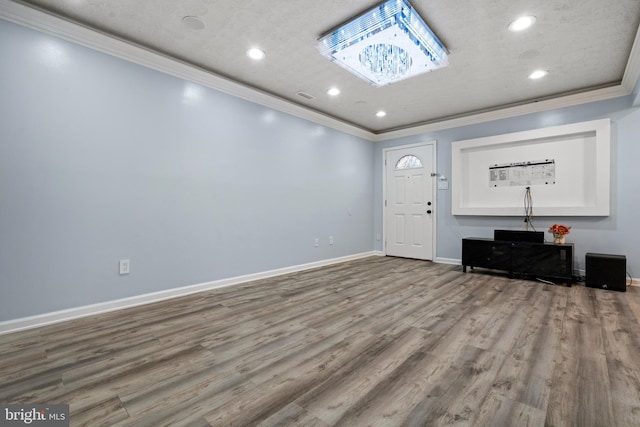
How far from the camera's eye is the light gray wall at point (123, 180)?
7.36 ft

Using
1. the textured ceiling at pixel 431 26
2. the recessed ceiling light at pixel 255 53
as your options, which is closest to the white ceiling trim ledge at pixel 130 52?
the textured ceiling at pixel 431 26

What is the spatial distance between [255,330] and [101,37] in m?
2.98

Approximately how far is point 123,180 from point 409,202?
4638 mm

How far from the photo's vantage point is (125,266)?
2719mm

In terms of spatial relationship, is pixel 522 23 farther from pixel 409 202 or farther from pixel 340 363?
pixel 409 202

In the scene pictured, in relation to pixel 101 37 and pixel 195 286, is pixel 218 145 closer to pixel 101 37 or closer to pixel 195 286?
pixel 101 37

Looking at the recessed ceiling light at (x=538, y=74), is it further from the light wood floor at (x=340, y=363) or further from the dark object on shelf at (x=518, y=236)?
the light wood floor at (x=340, y=363)

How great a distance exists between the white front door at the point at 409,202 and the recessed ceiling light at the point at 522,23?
2.75m

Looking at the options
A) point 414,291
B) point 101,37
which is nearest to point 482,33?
point 414,291

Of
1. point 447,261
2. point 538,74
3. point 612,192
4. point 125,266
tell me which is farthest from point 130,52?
point 612,192

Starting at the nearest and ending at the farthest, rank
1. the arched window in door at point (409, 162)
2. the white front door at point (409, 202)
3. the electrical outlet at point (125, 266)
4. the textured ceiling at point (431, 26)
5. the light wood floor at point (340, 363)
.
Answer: the light wood floor at point (340, 363), the textured ceiling at point (431, 26), the electrical outlet at point (125, 266), the white front door at point (409, 202), the arched window in door at point (409, 162)

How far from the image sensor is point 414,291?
3.31m

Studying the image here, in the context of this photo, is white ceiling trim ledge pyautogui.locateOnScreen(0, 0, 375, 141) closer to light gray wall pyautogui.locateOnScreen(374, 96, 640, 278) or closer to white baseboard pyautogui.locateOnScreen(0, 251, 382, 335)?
white baseboard pyautogui.locateOnScreen(0, 251, 382, 335)

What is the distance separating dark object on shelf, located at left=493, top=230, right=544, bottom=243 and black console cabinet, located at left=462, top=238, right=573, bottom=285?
0.46 ft
